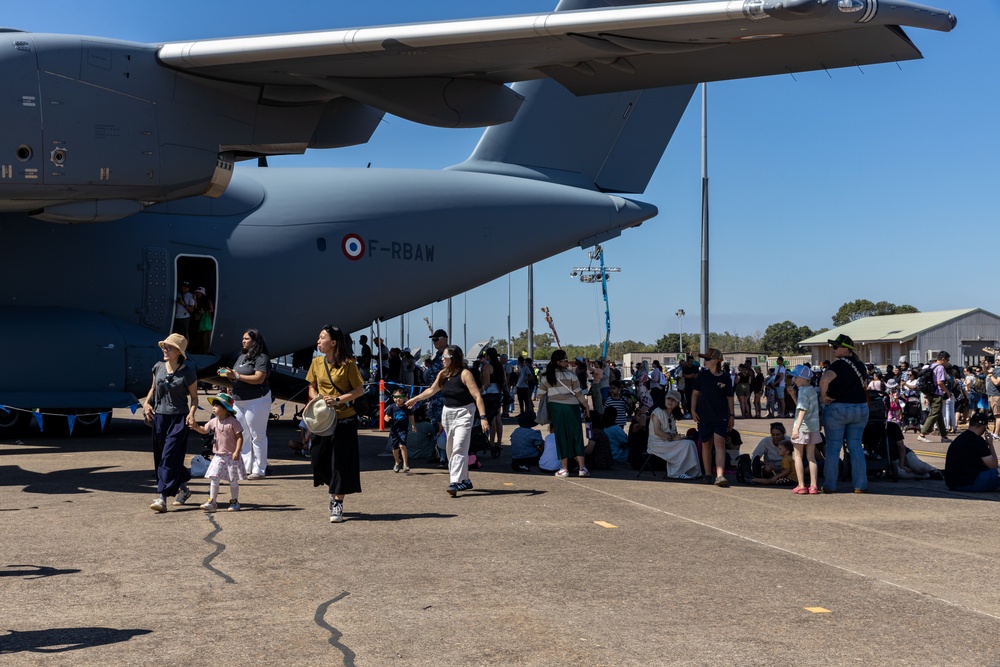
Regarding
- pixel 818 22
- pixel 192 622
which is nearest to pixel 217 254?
pixel 818 22

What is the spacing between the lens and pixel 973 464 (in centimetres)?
1105

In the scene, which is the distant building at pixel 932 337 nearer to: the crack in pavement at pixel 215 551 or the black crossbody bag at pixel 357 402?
the black crossbody bag at pixel 357 402

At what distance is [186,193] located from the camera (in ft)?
39.7

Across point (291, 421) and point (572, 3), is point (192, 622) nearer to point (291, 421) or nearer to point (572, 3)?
point (572, 3)

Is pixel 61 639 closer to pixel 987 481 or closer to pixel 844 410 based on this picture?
pixel 844 410

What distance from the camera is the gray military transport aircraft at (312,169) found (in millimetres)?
10391

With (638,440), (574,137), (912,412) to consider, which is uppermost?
(574,137)

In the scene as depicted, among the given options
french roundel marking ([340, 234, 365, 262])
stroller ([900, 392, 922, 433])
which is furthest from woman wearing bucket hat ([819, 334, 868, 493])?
stroller ([900, 392, 922, 433])

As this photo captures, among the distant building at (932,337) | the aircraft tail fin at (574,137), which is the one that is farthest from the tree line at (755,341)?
the aircraft tail fin at (574,137)

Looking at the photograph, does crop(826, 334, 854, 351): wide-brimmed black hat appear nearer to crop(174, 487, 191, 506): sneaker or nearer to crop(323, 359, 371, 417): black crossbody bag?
crop(323, 359, 371, 417): black crossbody bag

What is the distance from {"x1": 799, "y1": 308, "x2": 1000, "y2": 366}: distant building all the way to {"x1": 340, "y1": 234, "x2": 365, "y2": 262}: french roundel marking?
49.2 m

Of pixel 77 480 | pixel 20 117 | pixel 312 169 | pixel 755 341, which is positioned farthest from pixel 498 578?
pixel 755 341

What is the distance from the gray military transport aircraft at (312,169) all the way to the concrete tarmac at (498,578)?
3.54 metres

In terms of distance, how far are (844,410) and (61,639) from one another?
8.52m
